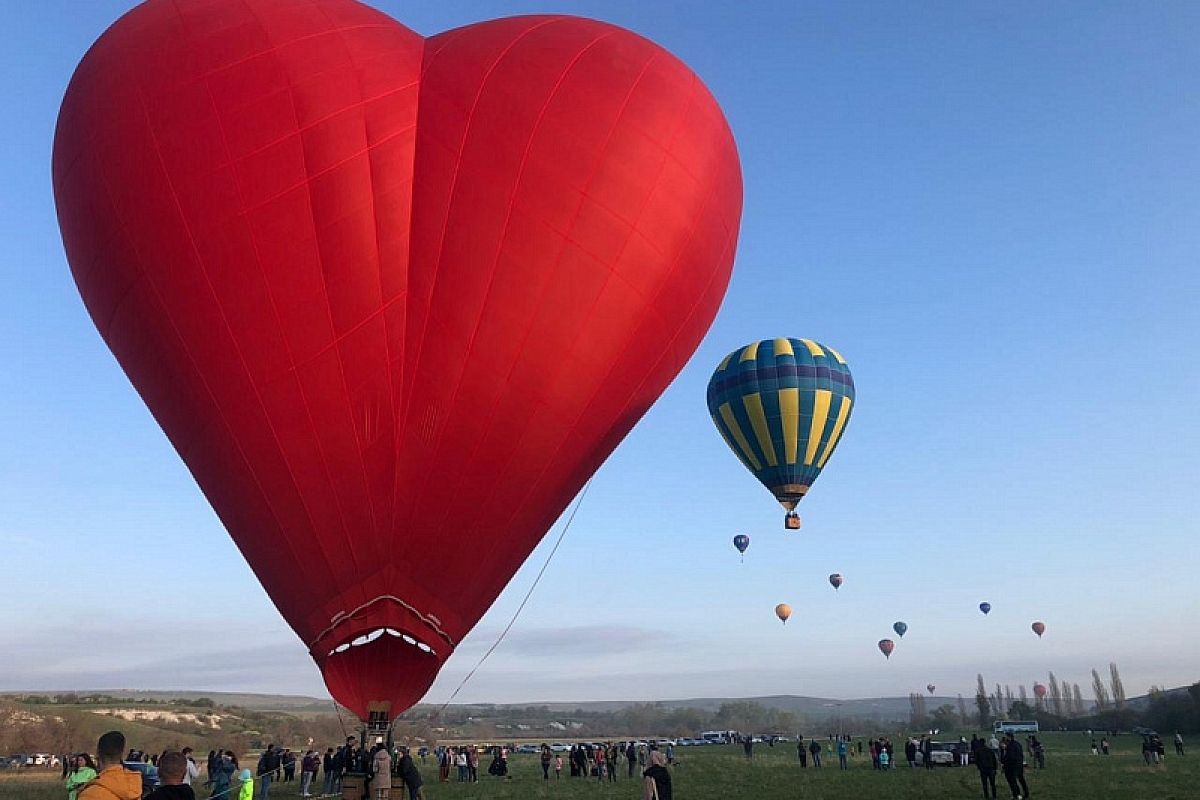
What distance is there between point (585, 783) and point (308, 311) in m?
16.5

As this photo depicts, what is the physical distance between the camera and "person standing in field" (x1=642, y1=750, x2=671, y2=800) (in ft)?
29.3

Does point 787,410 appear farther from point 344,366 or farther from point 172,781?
point 172,781

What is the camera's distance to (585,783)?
902 inches

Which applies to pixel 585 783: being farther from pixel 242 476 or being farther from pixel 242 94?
pixel 242 94

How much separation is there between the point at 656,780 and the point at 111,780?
6238mm

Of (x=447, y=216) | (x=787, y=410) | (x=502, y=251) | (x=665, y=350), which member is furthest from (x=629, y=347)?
(x=787, y=410)

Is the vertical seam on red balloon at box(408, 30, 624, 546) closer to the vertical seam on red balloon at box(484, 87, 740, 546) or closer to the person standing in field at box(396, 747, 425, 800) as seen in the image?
the vertical seam on red balloon at box(484, 87, 740, 546)

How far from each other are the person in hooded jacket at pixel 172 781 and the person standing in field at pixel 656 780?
18.6 feet

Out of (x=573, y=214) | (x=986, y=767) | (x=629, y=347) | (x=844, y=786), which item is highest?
(x=573, y=214)

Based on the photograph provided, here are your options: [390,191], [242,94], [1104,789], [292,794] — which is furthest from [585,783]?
[242,94]

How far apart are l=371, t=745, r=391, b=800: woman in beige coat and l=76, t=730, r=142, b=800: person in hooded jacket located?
7.73 meters

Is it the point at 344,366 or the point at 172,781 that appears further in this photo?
the point at 344,366

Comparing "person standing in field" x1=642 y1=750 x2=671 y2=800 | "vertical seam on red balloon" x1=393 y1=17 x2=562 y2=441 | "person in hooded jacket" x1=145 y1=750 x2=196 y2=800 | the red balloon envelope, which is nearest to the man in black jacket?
"person standing in field" x1=642 y1=750 x2=671 y2=800

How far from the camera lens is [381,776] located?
1145 cm
